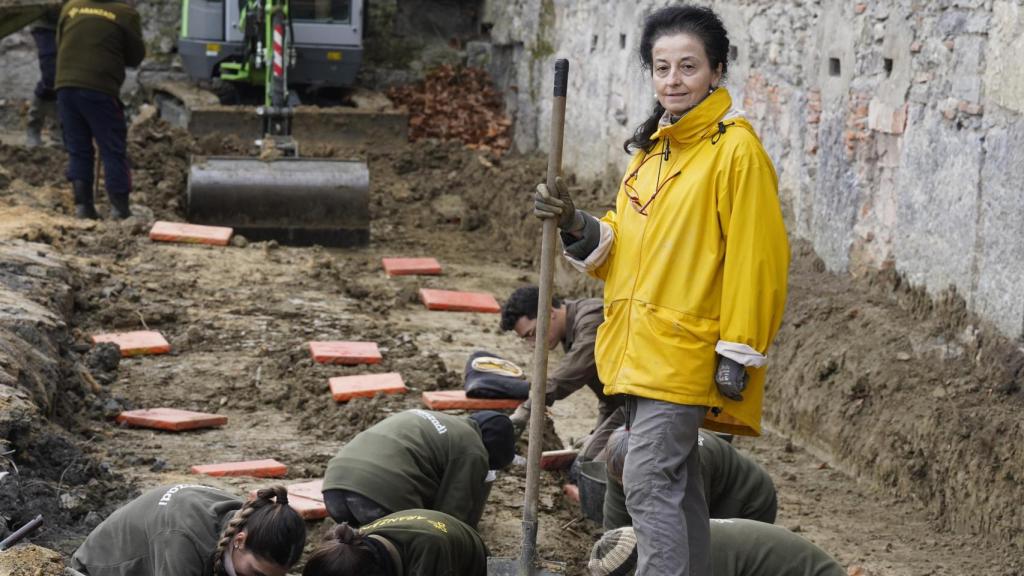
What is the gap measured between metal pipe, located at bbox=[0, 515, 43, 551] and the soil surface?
313 mm

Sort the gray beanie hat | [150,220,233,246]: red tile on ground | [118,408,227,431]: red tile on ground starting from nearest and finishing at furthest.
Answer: the gray beanie hat < [118,408,227,431]: red tile on ground < [150,220,233,246]: red tile on ground

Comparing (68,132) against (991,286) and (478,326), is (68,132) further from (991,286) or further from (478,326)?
(991,286)

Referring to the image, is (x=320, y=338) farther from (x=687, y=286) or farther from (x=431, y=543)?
Answer: (x=687, y=286)

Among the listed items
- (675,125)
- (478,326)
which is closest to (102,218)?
(478,326)

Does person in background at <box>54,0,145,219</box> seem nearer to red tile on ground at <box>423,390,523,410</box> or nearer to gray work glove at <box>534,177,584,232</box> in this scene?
red tile on ground at <box>423,390,523,410</box>

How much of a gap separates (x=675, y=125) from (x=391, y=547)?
1562 mm

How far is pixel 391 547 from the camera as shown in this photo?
157 inches

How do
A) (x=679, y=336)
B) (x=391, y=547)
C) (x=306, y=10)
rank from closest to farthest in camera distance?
(x=679, y=336)
(x=391, y=547)
(x=306, y=10)

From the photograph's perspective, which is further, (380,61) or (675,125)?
(380,61)

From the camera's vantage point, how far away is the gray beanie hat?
3854 millimetres

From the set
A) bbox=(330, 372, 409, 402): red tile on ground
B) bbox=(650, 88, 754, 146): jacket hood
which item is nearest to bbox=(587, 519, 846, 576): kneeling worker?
bbox=(650, 88, 754, 146): jacket hood

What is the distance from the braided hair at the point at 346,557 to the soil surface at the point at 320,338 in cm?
128

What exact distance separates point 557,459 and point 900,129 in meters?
2.88

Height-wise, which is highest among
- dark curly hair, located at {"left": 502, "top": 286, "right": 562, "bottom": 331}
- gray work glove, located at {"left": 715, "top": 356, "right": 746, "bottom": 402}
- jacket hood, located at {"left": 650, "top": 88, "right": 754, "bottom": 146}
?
jacket hood, located at {"left": 650, "top": 88, "right": 754, "bottom": 146}
